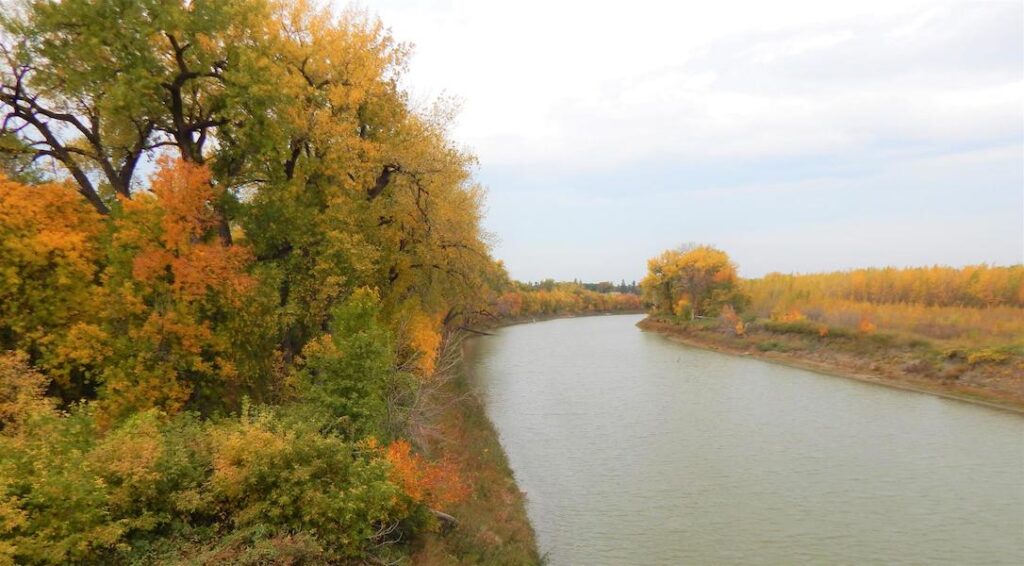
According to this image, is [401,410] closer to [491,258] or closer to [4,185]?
[4,185]

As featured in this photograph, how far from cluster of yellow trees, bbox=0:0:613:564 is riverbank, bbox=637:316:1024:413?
99.8 feet

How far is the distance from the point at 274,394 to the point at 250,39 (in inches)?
417

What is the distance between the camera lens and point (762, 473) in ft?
61.2

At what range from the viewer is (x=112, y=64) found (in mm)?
14320

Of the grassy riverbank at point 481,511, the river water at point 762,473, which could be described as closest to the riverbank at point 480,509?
the grassy riverbank at point 481,511

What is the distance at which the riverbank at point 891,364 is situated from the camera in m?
A: 29.3

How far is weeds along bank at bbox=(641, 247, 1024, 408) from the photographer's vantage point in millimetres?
32219

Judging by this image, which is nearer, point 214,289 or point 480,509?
point 214,289

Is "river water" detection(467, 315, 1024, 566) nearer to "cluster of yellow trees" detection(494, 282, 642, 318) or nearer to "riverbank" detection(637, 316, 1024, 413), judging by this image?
"riverbank" detection(637, 316, 1024, 413)

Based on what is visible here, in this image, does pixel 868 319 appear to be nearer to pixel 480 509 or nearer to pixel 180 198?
pixel 480 509

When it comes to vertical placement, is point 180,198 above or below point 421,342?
above

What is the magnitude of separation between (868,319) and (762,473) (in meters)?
33.1

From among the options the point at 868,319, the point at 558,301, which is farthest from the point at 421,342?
the point at 558,301

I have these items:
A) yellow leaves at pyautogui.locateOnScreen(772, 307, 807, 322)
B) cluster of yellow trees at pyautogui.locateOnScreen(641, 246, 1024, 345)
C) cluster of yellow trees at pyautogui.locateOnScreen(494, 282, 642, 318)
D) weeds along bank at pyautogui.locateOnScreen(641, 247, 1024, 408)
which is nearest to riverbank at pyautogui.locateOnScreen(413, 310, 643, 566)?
weeds along bank at pyautogui.locateOnScreen(641, 247, 1024, 408)
